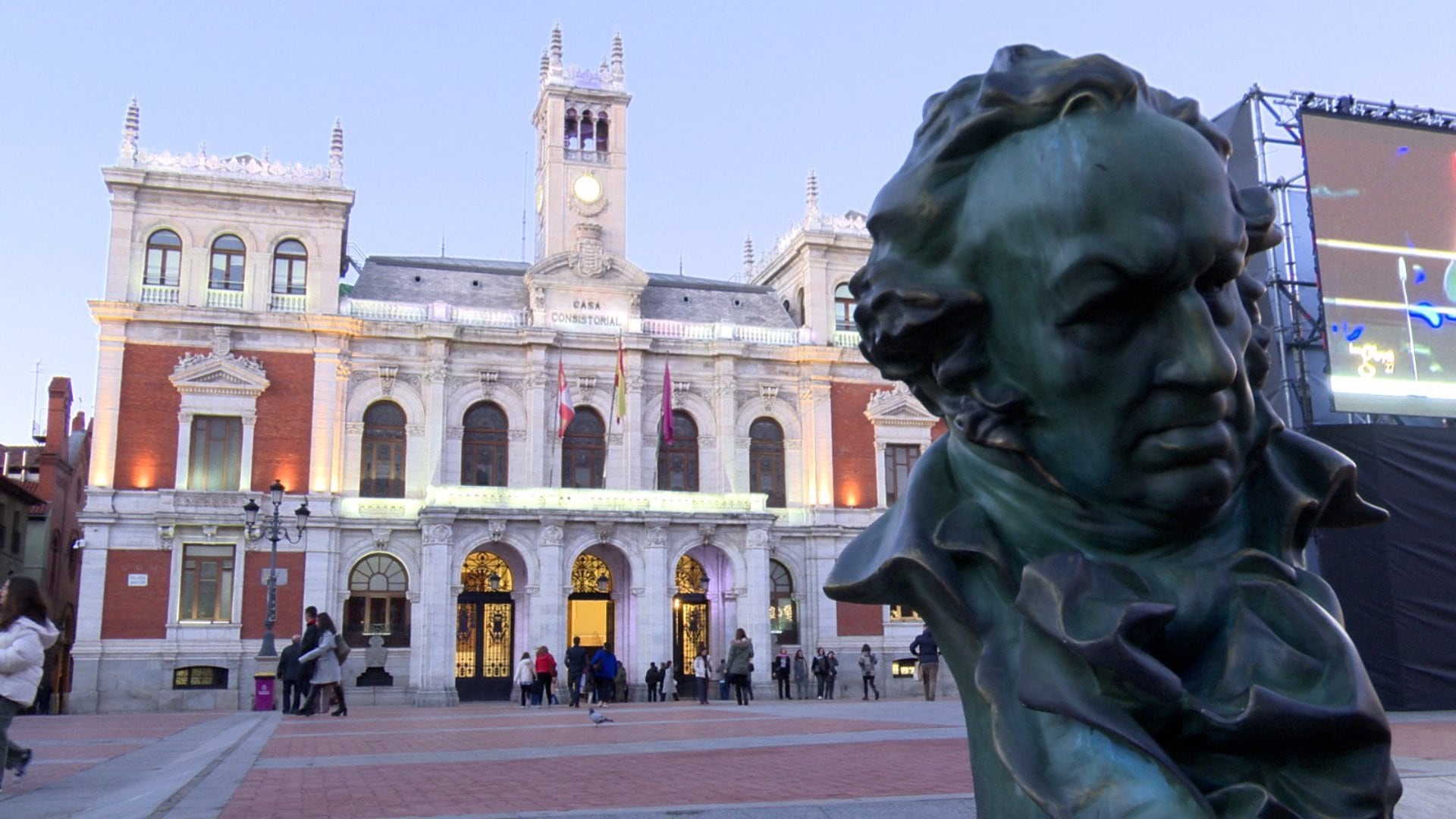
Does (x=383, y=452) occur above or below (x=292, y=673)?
above

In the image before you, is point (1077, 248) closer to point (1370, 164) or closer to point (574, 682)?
point (1370, 164)

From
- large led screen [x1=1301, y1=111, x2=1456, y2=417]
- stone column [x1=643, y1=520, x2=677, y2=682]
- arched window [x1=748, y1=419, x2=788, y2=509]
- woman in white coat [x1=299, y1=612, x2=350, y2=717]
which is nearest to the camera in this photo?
large led screen [x1=1301, y1=111, x2=1456, y2=417]

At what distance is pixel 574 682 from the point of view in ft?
78.8

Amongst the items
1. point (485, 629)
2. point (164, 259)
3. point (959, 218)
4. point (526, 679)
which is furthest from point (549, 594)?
point (959, 218)

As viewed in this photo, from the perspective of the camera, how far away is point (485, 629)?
29828 mm

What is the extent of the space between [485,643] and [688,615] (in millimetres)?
5349

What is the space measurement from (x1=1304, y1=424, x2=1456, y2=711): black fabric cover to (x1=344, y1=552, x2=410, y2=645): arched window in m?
21.1

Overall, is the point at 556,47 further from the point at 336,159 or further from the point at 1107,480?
the point at 1107,480

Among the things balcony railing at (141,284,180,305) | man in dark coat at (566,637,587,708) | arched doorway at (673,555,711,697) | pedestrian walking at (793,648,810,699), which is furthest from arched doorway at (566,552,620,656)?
balcony railing at (141,284,180,305)

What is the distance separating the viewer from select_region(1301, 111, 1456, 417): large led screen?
16375mm

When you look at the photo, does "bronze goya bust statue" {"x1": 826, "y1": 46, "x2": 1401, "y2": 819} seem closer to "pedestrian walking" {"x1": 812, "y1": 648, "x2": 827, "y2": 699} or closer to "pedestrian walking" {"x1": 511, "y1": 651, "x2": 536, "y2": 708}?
"pedestrian walking" {"x1": 511, "y1": 651, "x2": 536, "y2": 708}

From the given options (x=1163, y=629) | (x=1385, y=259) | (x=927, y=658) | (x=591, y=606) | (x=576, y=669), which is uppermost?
(x=1385, y=259)

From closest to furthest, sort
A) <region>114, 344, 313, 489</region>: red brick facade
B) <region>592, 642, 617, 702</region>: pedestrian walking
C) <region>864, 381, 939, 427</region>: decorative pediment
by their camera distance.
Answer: <region>592, 642, 617, 702</region>: pedestrian walking → <region>114, 344, 313, 489</region>: red brick facade → <region>864, 381, 939, 427</region>: decorative pediment

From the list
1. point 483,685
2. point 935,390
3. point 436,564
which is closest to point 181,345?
point 436,564
